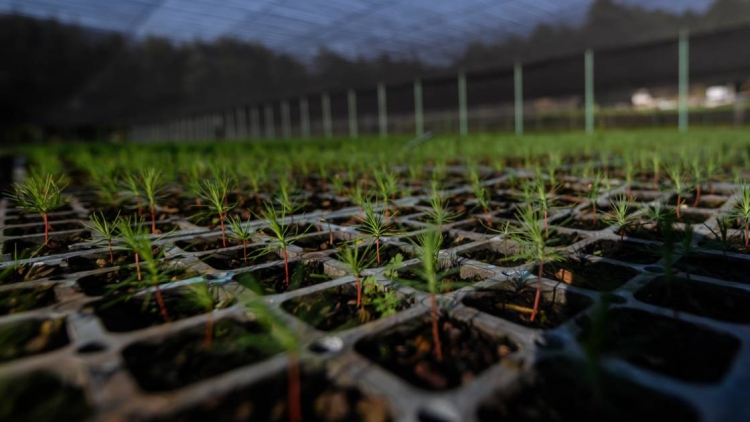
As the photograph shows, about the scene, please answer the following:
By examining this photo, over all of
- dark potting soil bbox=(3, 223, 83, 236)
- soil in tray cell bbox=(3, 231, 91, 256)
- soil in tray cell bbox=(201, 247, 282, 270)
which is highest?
dark potting soil bbox=(3, 223, 83, 236)

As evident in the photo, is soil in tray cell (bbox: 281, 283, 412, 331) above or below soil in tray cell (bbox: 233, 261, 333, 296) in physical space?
below

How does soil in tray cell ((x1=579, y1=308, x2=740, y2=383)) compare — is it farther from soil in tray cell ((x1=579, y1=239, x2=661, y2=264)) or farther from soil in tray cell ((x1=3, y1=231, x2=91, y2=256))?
soil in tray cell ((x1=3, y1=231, x2=91, y2=256))

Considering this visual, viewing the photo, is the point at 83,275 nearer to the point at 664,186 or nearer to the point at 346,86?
the point at 664,186

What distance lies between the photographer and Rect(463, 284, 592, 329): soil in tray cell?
1.12 metres

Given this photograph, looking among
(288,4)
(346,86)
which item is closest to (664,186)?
(288,4)

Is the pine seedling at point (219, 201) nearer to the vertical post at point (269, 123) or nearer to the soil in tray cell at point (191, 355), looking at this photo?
the soil in tray cell at point (191, 355)

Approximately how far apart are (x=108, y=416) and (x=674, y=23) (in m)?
14.2

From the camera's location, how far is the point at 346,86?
21.1 metres

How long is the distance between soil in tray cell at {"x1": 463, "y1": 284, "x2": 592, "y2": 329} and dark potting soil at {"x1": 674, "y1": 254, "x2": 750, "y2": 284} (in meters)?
0.39

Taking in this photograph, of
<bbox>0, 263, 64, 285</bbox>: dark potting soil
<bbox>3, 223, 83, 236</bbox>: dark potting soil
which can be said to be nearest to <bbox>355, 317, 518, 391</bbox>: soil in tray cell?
<bbox>0, 263, 64, 285</bbox>: dark potting soil

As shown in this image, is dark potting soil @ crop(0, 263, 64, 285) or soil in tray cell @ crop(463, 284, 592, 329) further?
dark potting soil @ crop(0, 263, 64, 285)

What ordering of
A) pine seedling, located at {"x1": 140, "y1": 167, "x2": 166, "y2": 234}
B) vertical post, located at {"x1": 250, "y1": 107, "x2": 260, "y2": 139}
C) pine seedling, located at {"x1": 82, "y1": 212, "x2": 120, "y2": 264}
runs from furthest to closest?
1. vertical post, located at {"x1": 250, "y1": 107, "x2": 260, "y2": 139}
2. pine seedling, located at {"x1": 140, "y1": 167, "x2": 166, "y2": 234}
3. pine seedling, located at {"x1": 82, "y1": 212, "x2": 120, "y2": 264}

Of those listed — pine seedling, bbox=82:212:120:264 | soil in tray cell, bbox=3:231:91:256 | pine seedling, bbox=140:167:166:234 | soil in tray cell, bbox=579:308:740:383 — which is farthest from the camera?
pine seedling, bbox=140:167:166:234

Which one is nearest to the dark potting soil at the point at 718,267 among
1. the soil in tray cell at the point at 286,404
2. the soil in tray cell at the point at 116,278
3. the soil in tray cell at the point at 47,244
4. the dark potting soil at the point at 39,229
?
the soil in tray cell at the point at 286,404
